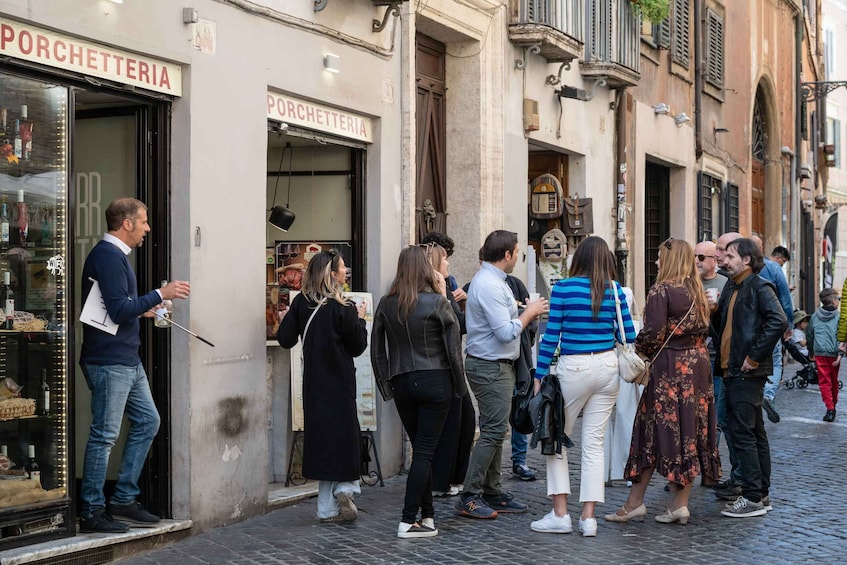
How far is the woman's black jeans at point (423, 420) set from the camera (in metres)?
7.92

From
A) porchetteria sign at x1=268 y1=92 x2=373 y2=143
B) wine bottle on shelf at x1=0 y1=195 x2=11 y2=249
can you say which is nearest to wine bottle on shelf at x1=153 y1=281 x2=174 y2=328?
wine bottle on shelf at x1=0 y1=195 x2=11 y2=249

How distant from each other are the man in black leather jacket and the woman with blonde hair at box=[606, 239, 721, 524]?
359 millimetres

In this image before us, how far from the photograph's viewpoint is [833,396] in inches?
591

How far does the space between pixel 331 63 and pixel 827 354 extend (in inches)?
313

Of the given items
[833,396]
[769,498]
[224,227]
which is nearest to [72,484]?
[224,227]

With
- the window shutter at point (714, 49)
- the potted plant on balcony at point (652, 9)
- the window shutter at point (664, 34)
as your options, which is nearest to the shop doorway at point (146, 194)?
the potted plant on balcony at point (652, 9)

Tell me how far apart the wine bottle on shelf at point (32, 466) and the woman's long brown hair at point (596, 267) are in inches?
130

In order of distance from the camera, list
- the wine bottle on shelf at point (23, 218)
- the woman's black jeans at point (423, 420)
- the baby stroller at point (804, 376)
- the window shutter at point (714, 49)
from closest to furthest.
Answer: the wine bottle on shelf at point (23, 218), the woman's black jeans at point (423, 420), the baby stroller at point (804, 376), the window shutter at point (714, 49)

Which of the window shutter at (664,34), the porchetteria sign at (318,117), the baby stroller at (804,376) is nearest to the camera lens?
the porchetteria sign at (318,117)

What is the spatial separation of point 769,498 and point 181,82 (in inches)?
195

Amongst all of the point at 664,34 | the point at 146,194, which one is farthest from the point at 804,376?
the point at 146,194

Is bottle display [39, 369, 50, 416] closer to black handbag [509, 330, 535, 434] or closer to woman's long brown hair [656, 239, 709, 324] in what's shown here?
black handbag [509, 330, 535, 434]

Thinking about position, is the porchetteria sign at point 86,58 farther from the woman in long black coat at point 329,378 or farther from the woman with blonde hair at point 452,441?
the woman with blonde hair at point 452,441

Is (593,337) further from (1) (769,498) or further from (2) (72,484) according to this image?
(2) (72,484)
